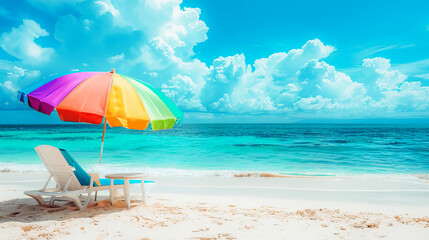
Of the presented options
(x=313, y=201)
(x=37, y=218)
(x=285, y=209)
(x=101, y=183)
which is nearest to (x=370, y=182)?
(x=313, y=201)

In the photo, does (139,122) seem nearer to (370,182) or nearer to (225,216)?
(225,216)

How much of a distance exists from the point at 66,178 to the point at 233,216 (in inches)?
106

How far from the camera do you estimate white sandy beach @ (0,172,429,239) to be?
403 cm

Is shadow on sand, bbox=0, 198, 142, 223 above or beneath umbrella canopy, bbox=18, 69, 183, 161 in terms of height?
beneath

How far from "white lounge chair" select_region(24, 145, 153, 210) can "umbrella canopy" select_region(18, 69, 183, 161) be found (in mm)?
796

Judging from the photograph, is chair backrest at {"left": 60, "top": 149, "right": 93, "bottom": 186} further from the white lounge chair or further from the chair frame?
the chair frame

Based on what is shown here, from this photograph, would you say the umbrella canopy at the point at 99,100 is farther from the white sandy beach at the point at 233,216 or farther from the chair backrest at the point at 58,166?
the white sandy beach at the point at 233,216

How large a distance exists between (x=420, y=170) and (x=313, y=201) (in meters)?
10.2

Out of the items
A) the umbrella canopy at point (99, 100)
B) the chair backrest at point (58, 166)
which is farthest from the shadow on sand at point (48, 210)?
the umbrella canopy at point (99, 100)

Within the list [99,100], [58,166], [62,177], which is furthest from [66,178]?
[99,100]

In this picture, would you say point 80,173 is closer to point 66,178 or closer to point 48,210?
point 66,178

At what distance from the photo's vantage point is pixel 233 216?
4852mm

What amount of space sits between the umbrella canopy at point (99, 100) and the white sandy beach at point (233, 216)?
4.57 feet

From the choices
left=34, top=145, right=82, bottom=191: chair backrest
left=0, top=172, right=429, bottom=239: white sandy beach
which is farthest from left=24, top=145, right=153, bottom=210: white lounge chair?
left=0, top=172, right=429, bottom=239: white sandy beach
